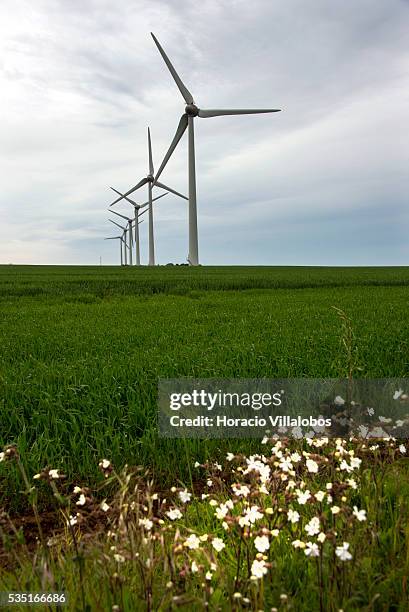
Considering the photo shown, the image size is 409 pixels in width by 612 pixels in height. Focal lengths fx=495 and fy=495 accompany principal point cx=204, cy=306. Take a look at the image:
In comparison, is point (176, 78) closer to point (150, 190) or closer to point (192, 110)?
point (192, 110)

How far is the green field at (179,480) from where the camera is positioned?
243 centimetres

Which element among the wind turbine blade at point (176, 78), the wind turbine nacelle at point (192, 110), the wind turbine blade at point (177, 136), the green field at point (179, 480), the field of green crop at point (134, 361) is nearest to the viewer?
the green field at point (179, 480)

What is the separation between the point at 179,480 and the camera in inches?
138

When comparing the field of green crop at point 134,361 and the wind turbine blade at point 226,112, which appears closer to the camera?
the field of green crop at point 134,361

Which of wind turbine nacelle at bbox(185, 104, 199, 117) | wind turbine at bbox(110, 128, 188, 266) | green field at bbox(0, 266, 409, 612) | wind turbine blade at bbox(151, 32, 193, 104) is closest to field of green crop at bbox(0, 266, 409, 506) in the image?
green field at bbox(0, 266, 409, 612)

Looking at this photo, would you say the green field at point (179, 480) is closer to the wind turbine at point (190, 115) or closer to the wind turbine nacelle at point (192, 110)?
the wind turbine at point (190, 115)

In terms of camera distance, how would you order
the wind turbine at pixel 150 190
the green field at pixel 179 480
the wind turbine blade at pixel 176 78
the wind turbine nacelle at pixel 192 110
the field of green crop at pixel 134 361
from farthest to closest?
→ 1. the wind turbine at pixel 150 190
2. the wind turbine nacelle at pixel 192 110
3. the wind turbine blade at pixel 176 78
4. the field of green crop at pixel 134 361
5. the green field at pixel 179 480

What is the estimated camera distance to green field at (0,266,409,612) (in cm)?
243

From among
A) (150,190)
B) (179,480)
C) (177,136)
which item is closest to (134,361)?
(179,480)

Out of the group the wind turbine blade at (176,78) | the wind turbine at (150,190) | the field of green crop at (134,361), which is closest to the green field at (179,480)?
the field of green crop at (134,361)

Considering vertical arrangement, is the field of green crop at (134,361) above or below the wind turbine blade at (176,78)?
below

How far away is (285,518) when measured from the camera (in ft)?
9.32

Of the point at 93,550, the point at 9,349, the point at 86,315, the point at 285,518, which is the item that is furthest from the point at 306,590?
the point at 86,315

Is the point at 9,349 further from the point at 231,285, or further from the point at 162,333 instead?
the point at 231,285
